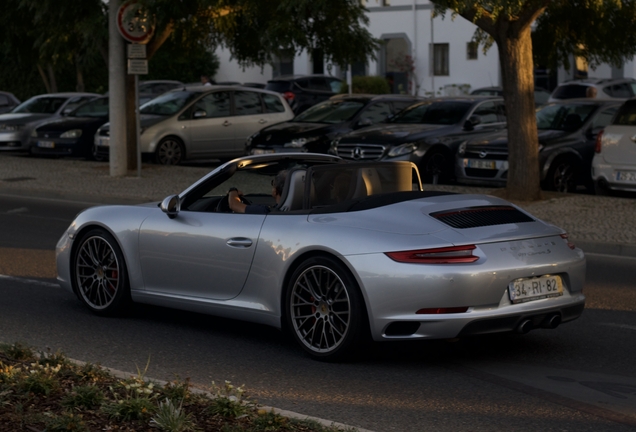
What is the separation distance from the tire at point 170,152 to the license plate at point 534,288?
17412mm

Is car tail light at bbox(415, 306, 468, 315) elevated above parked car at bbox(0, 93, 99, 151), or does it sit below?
below

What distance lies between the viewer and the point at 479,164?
18.7 metres

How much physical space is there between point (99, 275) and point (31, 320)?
612 mm

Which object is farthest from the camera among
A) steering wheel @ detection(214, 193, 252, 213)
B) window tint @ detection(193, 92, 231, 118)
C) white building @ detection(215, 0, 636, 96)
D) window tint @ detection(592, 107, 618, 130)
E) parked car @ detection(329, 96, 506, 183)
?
white building @ detection(215, 0, 636, 96)

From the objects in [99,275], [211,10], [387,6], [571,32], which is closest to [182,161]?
[211,10]

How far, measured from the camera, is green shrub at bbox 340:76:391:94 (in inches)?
1933

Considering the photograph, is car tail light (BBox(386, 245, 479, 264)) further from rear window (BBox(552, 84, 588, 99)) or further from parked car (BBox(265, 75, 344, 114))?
parked car (BBox(265, 75, 344, 114))

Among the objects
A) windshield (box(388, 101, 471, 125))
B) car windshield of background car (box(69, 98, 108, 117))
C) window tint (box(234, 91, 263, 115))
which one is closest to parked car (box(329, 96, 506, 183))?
windshield (box(388, 101, 471, 125))

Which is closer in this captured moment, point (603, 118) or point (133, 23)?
point (603, 118)

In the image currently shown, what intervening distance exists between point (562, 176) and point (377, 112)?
18.4ft

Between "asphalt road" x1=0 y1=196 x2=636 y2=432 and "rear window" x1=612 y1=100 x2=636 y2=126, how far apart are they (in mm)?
7510

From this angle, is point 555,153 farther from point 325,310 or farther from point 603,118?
point 325,310

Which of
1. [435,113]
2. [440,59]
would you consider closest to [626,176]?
[435,113]

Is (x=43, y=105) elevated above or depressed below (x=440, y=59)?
below
